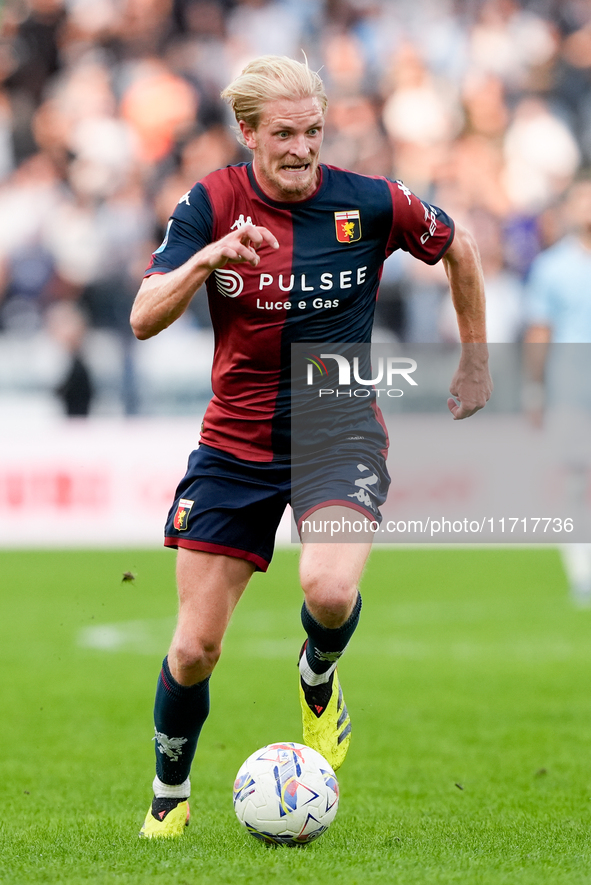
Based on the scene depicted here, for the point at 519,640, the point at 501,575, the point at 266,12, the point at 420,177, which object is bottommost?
the point at 501,575

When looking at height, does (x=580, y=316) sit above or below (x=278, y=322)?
below

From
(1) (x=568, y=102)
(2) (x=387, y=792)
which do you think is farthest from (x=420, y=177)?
(2) (x=387, y=792)

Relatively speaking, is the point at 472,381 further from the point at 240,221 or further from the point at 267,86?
the point at 267,86

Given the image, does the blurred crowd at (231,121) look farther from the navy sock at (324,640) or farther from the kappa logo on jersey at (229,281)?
the kappa logo on jersey at (229,281)

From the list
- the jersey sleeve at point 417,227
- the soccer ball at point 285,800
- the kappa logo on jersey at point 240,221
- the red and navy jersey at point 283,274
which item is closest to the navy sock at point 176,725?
the soccer ball at point 285,800

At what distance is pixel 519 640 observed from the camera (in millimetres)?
8609

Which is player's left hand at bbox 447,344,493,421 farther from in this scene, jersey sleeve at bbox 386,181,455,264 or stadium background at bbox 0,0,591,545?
stadium background at bbox 0,0,591,545

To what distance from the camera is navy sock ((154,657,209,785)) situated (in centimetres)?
438

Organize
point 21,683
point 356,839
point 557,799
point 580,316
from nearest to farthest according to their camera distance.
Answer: point 356,839
point 557,799
point 21,683
point 580,316

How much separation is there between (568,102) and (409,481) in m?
6.44

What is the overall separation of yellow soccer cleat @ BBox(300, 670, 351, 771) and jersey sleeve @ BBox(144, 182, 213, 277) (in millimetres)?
1663

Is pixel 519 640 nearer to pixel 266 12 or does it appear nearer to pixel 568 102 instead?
pixel 568 102

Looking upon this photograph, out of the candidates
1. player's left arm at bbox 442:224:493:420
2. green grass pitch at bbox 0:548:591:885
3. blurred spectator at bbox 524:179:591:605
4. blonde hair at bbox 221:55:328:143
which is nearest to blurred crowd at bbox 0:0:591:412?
green grass pitch at bbox 0:548:591:885

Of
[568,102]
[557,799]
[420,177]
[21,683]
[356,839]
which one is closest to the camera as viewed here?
[356,839]
